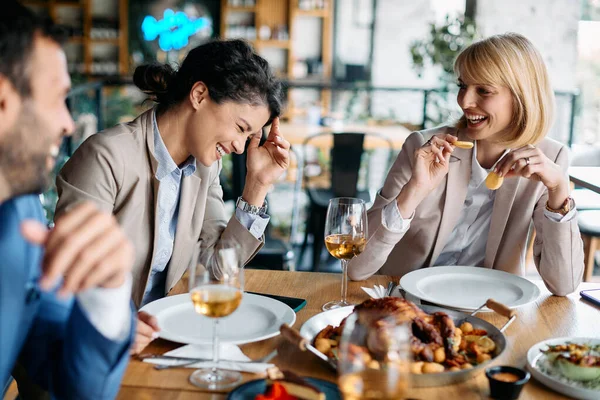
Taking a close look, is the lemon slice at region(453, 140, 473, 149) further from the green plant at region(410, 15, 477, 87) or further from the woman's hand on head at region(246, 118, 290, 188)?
the green plant at region(410, 15, 477, 87)

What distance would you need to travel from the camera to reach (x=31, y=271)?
107 centimetres

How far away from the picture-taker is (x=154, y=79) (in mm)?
1939

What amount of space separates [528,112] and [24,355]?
149cm

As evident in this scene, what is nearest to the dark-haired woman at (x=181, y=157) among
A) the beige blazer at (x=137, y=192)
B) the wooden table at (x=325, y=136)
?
the beige blazer at (x=137, y=192)

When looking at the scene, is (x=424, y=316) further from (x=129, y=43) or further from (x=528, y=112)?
(x=129, y=43)

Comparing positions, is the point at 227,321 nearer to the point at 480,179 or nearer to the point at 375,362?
the point at 375,362

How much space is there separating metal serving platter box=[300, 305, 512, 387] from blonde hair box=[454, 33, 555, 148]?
2.81 ft

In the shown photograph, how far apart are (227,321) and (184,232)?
0.54 meters

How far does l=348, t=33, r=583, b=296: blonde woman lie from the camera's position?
1896mm

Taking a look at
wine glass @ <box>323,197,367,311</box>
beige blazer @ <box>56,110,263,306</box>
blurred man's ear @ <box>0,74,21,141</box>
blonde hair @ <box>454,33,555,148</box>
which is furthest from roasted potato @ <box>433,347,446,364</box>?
blonde hair @ <box>454,33,555,148</box>

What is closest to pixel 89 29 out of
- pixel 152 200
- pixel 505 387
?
pixel 152 200

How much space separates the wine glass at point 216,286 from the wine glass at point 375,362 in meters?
0.33

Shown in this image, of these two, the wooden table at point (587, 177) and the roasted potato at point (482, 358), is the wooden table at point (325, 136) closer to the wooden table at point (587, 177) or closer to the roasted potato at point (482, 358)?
the wooden table at point (587, 177)

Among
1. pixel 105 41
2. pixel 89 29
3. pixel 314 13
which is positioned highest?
pixel 314 13
